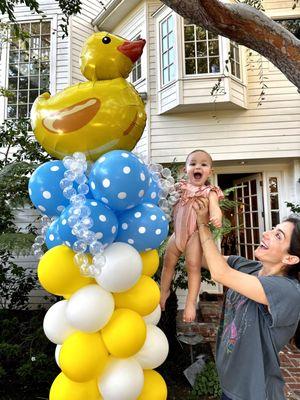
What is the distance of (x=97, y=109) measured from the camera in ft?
4.72

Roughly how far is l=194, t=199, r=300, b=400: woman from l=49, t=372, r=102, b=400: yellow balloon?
58cm

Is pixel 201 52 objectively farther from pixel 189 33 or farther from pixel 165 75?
pixel 165 75

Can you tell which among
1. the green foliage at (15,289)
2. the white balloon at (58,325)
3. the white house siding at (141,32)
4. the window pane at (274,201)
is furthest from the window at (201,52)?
the white balloon at (58,325)

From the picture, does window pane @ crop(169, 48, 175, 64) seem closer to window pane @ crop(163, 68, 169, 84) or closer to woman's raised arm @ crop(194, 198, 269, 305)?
window pane @ crop(163, 68, 169, 84)

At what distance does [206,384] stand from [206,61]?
16.7 feet

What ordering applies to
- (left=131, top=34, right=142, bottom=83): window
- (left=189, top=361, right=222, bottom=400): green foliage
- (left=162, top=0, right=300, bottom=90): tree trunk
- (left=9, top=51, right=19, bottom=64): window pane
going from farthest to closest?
1. (left=9, top=51, right=19, bottom=64): window pane
2. (left=131, top=34, right=142, bottom=83): window
3. (left=189, top=361, right=222, bottom=400): green foliage
4. (left=162, top=0, right=300, bottom=90): tree trunk

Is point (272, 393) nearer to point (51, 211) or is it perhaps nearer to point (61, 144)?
point (51, 211)

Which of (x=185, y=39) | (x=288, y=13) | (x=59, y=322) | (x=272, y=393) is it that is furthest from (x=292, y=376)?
(x=288, y=13)

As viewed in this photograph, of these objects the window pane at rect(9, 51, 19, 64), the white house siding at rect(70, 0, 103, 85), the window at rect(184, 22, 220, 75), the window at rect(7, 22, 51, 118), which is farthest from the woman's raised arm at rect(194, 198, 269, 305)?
the window pane at rect(9, 51, 19, 64)

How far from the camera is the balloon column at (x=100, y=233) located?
130 cm

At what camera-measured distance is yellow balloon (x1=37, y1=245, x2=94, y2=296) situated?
1337 millimetres

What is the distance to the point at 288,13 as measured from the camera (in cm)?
602

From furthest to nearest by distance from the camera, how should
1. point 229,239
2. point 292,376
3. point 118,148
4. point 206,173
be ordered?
point 229,239
point 292,376
point 206,173
point 118,148

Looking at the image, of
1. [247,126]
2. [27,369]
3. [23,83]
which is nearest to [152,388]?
[27,369]
